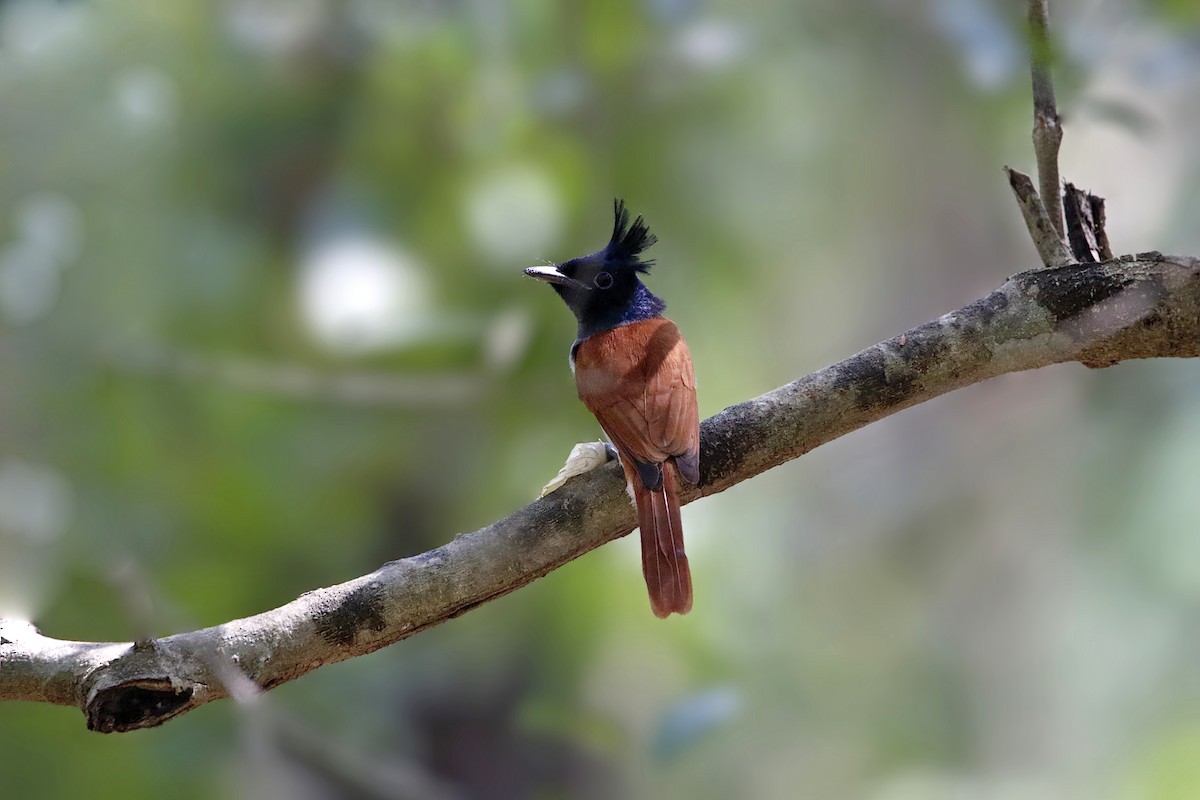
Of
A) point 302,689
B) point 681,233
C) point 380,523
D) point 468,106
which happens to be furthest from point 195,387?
point 681,233

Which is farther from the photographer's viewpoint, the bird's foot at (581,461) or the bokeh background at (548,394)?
the bokeh background at (548,394)

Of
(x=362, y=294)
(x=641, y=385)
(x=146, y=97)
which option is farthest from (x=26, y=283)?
(x=641, y=385)

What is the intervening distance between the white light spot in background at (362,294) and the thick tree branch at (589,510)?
6.24 feet

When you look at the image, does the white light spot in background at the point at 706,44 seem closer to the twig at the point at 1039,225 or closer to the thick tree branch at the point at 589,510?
the twig at the point at 1039,225

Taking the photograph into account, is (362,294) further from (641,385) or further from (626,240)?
(641,385)

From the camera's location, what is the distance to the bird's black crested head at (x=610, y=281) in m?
3.82

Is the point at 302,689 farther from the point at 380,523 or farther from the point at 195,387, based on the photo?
the point at 195,387

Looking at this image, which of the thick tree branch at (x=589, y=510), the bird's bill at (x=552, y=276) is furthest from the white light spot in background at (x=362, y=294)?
the thick tree branch at (x=589, y=510)

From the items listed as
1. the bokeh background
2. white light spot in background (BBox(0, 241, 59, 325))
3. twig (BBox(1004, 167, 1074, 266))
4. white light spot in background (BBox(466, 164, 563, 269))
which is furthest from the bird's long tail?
white light spot in background (BBox(0, 241, 59, 325))

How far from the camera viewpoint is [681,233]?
189 inches

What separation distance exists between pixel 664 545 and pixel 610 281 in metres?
1.40

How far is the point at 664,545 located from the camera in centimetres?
267

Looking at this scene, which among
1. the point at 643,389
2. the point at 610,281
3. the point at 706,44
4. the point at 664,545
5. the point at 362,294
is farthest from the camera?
the point at 706,44

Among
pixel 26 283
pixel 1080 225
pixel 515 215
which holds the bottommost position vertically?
pixel 1080 225
